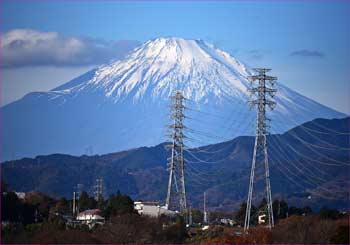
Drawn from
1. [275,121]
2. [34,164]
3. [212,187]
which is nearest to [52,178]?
[34,164]

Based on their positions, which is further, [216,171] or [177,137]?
[216,171]

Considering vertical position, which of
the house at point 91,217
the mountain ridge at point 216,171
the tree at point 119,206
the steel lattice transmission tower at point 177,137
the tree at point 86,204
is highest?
the mountain ridge at point 216,171

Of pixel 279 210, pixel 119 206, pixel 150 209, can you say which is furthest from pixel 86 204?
pixel 279 210

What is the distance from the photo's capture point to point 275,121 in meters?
176

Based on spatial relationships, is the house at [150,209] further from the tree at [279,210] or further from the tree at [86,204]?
the tree at [279,210]

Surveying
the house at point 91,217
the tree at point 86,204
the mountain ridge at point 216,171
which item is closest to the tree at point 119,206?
the house at point 91,217

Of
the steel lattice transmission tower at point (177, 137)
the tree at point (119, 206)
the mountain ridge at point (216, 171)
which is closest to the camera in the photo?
the tree at point (119, 206)

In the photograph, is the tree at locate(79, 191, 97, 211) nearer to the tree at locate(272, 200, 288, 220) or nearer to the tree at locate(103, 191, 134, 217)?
the tree at locate(103, 191, 134, 217)

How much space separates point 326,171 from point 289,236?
81.7 meters

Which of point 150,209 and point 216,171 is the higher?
point 216,171

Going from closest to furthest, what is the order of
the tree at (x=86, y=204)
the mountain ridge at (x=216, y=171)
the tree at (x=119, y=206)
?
the tree at (x=119, y=206) → the tree at (x=86, y=204) → the mountain ridge at (x=216, y=171)

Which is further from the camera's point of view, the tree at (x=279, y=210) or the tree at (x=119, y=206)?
the tree at (x=279, y=210)

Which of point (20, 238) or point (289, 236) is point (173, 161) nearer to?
point (289, 236)

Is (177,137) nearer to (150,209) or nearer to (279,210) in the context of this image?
(150,209)
